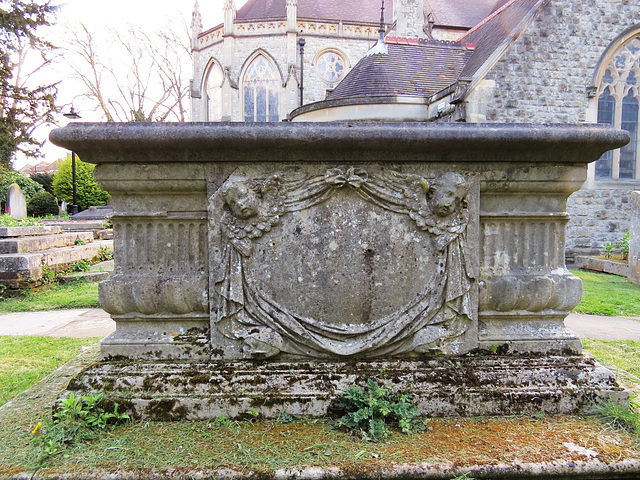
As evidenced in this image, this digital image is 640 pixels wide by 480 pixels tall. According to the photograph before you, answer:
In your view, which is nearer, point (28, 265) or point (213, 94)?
point (28, 265)

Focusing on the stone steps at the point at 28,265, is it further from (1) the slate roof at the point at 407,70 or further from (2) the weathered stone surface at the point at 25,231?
(1) the slate roof at the point at 407,70

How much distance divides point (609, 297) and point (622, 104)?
8320mm

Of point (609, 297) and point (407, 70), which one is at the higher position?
point (407, 70)

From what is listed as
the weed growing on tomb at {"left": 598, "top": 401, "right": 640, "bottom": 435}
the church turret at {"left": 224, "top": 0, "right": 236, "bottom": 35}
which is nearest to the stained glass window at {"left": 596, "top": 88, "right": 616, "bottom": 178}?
the weed growing on tomb at {"left": 598, "top": 401, "right": 640, "bottom": 435}

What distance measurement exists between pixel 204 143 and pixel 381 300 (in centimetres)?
119

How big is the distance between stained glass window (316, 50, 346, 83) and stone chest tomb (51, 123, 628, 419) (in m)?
24.6

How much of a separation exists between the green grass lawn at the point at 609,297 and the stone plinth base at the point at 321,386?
3.69 metres

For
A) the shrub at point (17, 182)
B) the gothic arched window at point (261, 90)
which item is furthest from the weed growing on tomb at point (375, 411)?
the gothic arched window at point (261, 90)

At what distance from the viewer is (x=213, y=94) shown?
2583cm

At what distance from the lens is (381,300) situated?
226cm

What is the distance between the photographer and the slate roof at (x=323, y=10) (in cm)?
2569

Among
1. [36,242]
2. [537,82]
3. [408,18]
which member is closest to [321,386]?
[36,242]

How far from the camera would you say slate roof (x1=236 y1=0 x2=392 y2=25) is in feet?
84.3

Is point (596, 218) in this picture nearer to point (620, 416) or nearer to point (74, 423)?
point (620, 416)
